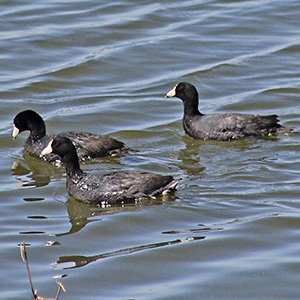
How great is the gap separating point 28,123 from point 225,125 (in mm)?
3136

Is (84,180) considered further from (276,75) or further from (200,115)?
(276,75)

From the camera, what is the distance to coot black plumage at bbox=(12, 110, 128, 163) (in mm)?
10922

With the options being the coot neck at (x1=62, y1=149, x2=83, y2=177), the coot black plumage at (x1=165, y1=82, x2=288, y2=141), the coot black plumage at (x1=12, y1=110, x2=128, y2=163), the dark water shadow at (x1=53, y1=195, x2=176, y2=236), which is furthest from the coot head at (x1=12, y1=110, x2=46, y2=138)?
the dark water shadow at (x1=53, y1=195, x2=176, y2=236)

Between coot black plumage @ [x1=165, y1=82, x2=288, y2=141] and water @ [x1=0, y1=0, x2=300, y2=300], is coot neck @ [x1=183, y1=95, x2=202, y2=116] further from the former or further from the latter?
water @ [x1=0, y1=0, x2=300, y2=300]

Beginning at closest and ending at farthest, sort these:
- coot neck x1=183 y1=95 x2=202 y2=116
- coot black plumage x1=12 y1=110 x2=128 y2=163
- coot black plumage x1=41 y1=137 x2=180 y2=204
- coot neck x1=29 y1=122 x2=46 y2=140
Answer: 1. coot black plumage x1=41 y1=137 x2=180 y2=204
2. coot black plumage x1=12 y1=110 x2=128 y2=163
3. coot neck x1=29 y1=122 x2=46 y2=140
4. coot neck x1=183 y1=95 x2=202 y2=116

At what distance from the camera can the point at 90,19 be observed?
18234 millimetres

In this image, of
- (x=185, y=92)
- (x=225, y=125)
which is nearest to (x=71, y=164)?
(x=225, y=125)

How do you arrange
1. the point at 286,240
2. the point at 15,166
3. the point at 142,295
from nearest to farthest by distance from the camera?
1. the point at 142,295
2. the point at 286,240
3. the point at 15,166

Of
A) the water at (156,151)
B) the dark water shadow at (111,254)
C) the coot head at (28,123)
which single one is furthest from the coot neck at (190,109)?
the dark water shadow at (111,254)

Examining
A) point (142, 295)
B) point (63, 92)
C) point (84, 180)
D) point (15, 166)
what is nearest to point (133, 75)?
point (63, 92)

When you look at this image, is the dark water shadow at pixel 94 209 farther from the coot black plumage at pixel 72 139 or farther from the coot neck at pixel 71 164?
the coot black plumage at pixel 72 139

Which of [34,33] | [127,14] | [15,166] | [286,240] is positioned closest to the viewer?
[286,240]

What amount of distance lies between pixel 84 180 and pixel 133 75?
618 centimetres

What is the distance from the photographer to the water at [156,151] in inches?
277
